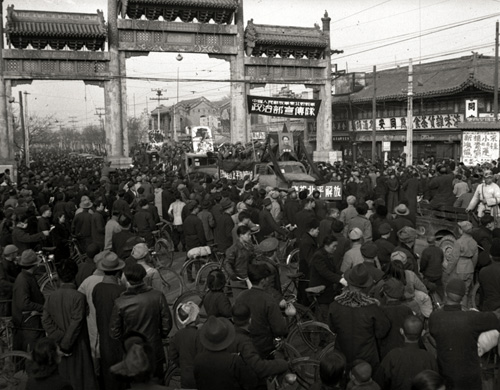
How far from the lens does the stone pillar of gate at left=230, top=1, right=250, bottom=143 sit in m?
36.1

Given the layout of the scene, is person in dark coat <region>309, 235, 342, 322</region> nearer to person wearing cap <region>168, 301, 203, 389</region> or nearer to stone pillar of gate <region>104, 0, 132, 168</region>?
person wearing cap <region>168, 301, 203, 389</region>

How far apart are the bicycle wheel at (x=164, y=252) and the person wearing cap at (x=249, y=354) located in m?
8.00

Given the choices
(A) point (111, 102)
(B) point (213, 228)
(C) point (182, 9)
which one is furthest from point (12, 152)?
(B) point (213, 228)

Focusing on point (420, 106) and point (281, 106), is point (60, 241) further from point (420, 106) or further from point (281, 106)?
point (420, 106)

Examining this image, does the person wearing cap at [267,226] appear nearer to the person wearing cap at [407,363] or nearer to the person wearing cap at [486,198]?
the person wearing cap at [486,198]

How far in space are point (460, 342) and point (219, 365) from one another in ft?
7.31

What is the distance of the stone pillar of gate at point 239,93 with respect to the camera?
119 feet

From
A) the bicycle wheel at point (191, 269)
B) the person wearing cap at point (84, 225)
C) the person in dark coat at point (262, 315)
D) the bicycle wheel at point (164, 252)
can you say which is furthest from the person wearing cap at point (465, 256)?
the person wearing cap at point (84, 225)

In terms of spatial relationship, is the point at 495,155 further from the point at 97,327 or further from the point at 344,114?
the point at 344,114

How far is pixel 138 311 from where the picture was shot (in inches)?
217

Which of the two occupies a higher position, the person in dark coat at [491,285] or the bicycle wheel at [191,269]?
the person in dark coat at [491,285]

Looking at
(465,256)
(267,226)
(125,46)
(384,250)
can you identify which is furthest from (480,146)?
(125,46)

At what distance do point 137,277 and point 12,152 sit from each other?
30167 mm

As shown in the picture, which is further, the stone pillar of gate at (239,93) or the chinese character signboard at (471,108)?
the stone pillar of gate at (239,93)
